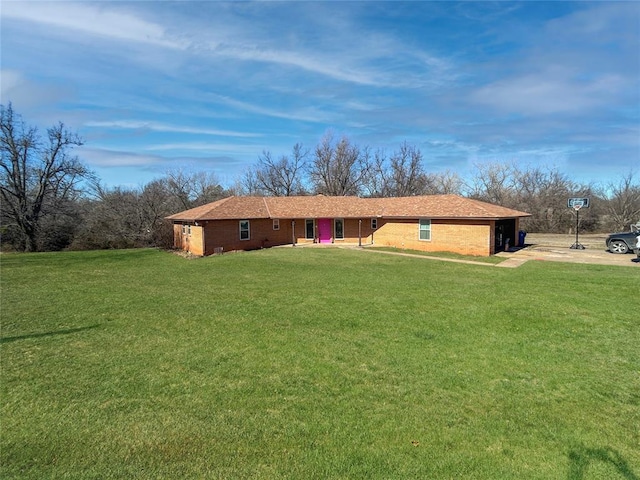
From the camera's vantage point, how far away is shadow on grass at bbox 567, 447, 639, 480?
3.59 m

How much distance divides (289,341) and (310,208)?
69.0 ft

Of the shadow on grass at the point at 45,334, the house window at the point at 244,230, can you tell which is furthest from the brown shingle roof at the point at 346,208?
the shadow on grass at the point at 45,334

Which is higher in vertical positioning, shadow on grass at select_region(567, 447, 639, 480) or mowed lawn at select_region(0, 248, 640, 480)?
mowed lawn at select_region(0, 248, 640, 480)

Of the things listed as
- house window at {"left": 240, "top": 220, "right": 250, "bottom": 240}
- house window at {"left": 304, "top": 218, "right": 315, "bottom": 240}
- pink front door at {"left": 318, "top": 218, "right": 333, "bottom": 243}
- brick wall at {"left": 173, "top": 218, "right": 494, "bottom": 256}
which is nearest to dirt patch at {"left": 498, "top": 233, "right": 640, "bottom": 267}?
brick wall at {"left": 173, "top": 218, "right": 494, "bottom": 256}

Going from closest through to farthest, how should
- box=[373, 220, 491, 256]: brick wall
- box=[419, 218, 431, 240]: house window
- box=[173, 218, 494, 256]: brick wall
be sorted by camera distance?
1. box=[373, 220, 491, 256]: brick wall
2. box=[173, 218, 494, 256]: brick wall
3. box=[419, 218, 431, 240]: house window

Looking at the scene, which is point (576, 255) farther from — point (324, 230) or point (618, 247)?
point (324, 230)

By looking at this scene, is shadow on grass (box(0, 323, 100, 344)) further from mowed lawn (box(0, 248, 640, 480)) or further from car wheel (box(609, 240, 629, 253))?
car wheel (box(609, 240, 629, 253))

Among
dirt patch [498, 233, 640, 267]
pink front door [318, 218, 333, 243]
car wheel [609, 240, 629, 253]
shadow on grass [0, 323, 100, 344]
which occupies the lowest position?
shadow on grass [0, 323, 100, 344]

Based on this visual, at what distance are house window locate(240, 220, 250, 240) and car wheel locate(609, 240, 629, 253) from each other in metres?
22.8

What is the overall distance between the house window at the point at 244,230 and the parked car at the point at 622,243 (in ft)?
74.8

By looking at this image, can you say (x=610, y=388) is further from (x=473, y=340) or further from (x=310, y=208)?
(x=310, y=208)

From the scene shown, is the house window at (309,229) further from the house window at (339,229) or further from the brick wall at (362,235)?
the house window at (339,229)

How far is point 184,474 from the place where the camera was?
359 centimetres

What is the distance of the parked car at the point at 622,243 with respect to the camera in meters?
19.9
